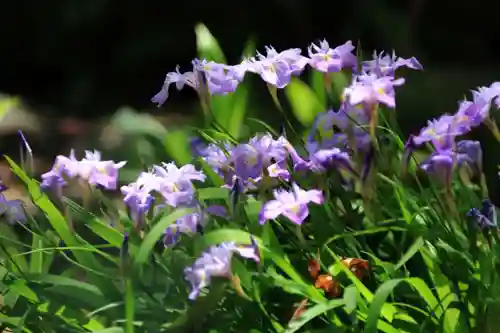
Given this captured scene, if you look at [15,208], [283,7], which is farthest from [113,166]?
[283,7]

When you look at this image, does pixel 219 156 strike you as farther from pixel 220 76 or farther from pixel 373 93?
pixel 373 93

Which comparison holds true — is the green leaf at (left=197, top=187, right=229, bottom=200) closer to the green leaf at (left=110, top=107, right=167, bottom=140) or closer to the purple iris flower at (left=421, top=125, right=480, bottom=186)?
the purple iris flower at (left=421, top=125, right=480, bottom=186)

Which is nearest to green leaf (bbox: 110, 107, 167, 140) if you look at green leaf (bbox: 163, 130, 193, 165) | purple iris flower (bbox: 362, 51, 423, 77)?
green leaf (bbox: 163, 130, 193, 165)

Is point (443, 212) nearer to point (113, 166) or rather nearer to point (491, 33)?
point (113, 166)

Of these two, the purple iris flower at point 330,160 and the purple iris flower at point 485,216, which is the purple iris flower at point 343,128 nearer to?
the purple iris flower at point 330,160

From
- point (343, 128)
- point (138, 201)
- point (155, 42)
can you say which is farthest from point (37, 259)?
point (155, 42)
